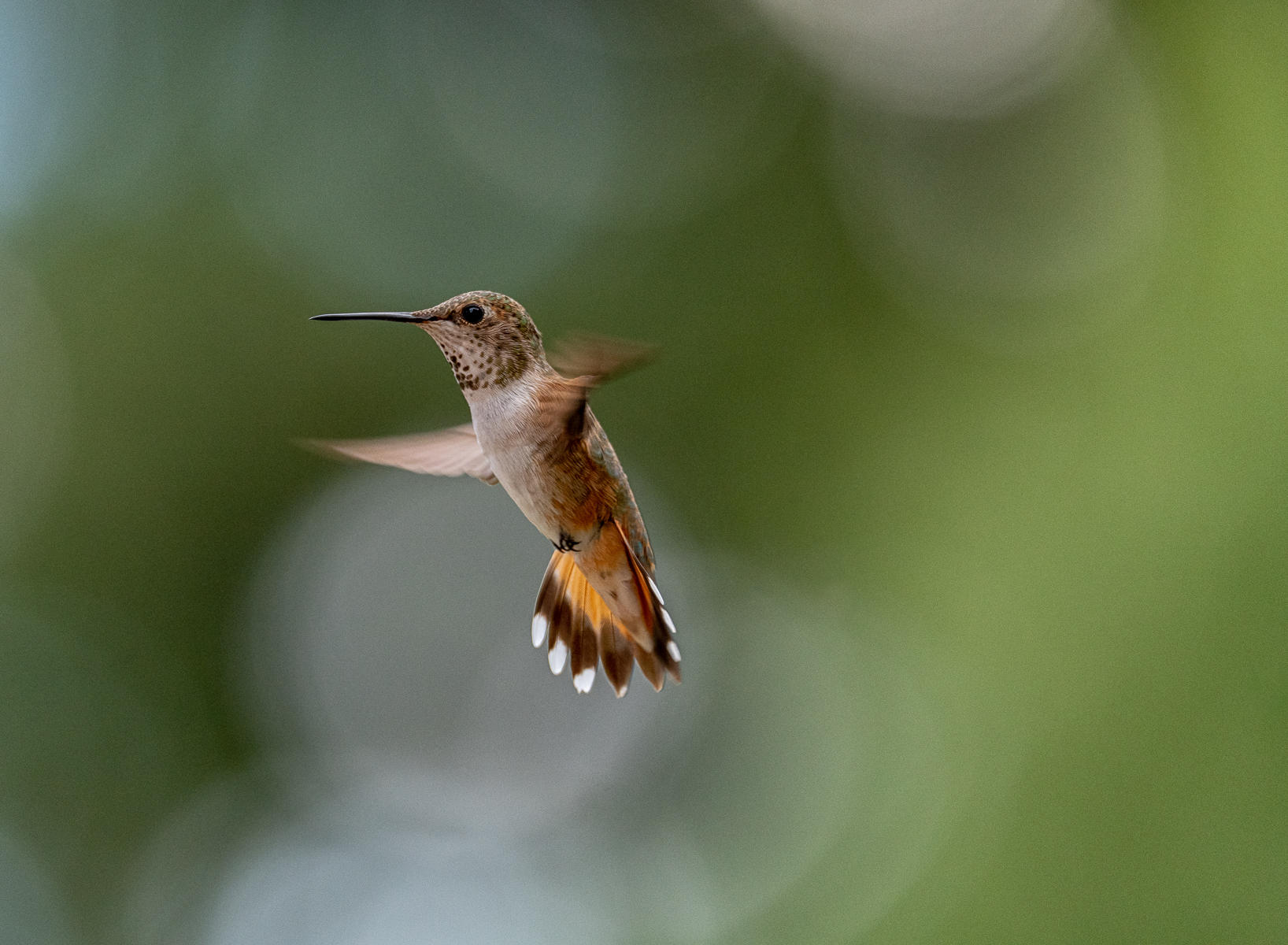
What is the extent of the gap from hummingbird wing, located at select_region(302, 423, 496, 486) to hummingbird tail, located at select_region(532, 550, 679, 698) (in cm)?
18

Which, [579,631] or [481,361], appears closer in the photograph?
[481,361]

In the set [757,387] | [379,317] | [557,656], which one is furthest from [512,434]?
[757,387]

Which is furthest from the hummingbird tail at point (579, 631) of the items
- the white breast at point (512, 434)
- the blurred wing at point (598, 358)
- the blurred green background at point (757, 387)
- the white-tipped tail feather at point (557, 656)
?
the blurred green background at point (757, 387)

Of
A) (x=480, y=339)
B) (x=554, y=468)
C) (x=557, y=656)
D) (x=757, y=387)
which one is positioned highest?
(x=757, y=387)

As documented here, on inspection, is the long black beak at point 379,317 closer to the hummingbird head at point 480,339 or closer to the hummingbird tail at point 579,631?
the hummingbird head at point 480,339

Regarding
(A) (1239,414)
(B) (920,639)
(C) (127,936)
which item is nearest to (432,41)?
(B) (920,639)

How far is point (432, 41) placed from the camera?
21.7 ft

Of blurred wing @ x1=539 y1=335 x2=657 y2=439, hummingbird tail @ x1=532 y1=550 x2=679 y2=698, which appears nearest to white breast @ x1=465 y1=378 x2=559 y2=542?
blurred wing @ x1=539 y1=335 x2=657 y2=439

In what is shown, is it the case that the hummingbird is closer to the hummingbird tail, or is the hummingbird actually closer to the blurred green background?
→ the hummingbird tail

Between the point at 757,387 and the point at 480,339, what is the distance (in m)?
4.73

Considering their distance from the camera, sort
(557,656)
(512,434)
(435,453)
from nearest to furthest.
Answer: (512,434)
(435,453)
(557,656)

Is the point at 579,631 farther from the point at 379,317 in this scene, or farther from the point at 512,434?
the point at 379,317

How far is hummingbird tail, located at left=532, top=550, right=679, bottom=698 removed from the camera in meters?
1.49

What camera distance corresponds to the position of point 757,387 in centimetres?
584
